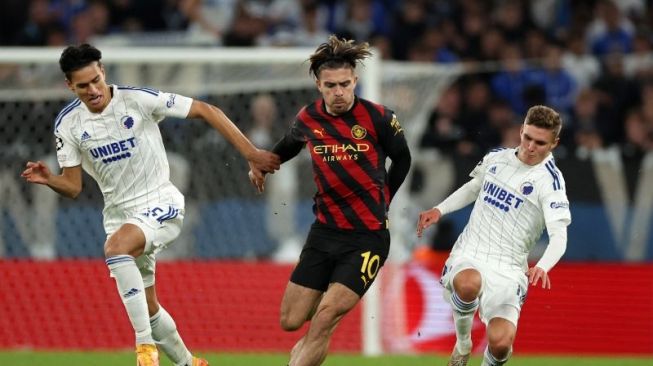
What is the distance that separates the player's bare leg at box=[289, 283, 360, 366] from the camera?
9.26 m

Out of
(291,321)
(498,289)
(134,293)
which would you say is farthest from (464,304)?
(134,293)

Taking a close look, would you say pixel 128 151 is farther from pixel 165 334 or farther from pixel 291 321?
pixel 291 321

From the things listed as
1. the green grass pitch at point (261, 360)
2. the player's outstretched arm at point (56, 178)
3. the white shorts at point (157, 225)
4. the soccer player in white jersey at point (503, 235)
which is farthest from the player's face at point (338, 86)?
the green grass pitch at point (261, 360)

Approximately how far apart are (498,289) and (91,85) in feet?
10.1

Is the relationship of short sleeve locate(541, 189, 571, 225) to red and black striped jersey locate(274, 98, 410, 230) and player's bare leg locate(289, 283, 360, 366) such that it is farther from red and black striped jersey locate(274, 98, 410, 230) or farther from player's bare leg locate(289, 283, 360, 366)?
player's bare leg locate(289, 283, 360, 366)

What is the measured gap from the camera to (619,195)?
15094 millimetres

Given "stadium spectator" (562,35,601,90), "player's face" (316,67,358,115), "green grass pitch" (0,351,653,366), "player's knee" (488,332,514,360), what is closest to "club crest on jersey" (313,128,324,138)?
"player's face" (316,67,358,115)

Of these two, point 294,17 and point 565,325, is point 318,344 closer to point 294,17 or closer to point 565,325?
point 565,325

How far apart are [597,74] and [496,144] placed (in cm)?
210

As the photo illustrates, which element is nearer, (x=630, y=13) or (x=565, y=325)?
(x=565, y=325)

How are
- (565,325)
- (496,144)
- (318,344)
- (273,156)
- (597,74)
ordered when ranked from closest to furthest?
(318,344)
(273,156)
(565,325)
(496,144)
(597,74)

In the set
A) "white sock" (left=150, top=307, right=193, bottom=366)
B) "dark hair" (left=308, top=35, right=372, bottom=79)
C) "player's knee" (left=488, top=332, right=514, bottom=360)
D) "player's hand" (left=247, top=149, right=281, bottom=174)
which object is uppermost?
"dark hair" (left=308, top=35, right=372, bottom=79)

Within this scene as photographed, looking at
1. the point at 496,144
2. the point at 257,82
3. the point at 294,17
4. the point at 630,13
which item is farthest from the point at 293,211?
the point at 630,13

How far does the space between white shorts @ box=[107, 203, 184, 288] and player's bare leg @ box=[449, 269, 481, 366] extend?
196 cm
